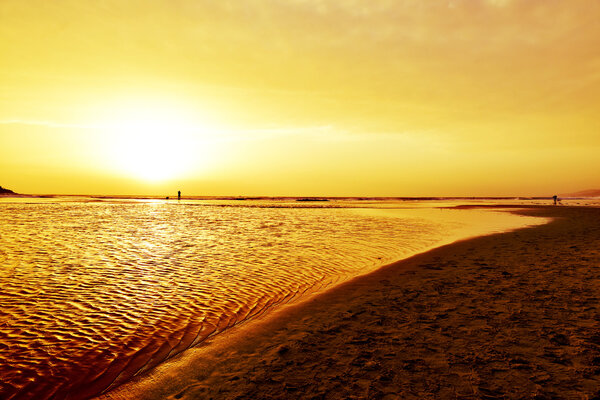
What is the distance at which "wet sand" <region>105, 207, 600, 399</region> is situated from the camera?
4.43 meters

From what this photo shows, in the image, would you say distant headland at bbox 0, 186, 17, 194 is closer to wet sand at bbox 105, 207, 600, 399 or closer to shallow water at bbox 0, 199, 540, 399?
shallow water at bbox 0, 199, 540, 399

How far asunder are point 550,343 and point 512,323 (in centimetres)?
88

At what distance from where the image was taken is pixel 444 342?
567 centimetres

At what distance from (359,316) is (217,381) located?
11.4ft

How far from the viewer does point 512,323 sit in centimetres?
637

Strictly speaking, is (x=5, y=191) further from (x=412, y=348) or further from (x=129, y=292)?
(x=412, y=348)

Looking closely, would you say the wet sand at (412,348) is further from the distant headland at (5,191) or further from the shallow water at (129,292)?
the distant headland at (5,191)

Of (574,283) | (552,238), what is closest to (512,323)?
(574,283)

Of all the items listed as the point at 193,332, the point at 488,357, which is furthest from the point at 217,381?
the point at 488,357

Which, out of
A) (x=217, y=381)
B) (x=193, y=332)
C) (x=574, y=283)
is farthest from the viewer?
(x=574, y=283)

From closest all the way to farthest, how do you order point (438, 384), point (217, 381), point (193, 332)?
1. point (438, 384)
2. point (217, 381)
3. point (193, 332)

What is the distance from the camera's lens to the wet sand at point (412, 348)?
174 inches

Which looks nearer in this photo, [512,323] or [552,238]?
[512,323]

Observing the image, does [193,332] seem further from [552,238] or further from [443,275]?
[552,238]
